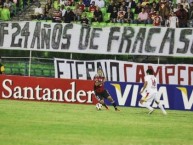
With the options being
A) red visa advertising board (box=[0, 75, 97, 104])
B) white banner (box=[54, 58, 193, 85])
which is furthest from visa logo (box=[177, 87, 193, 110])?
red visa advertising board (box=[0, 75, 97, 104])

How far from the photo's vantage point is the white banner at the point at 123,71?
3741 cm

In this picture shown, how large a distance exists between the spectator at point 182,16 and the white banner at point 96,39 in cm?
78

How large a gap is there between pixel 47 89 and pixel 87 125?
9.25 metres

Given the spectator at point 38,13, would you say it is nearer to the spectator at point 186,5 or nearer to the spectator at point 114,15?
the spectator at point 114,15

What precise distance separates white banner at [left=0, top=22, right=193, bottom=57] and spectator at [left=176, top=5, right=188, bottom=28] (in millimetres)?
784

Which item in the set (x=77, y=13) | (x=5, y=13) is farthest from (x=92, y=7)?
(x=5, y=13)

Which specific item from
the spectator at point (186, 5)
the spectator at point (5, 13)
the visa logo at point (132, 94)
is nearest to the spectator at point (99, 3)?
the spectator at point (5, 13)

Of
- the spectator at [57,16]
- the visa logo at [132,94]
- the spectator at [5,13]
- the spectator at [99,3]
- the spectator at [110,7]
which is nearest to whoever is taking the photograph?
the visa logo at [132,94]

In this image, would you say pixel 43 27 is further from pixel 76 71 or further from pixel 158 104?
pixel 158 104

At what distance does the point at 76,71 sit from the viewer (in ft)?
128

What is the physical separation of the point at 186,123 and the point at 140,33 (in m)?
10.5

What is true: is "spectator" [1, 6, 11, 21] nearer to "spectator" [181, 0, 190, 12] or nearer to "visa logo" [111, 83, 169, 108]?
"visa logo" [111, 83, 169, 108]

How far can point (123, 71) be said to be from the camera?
38125 millimetres

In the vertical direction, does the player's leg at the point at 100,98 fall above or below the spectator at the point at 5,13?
below
